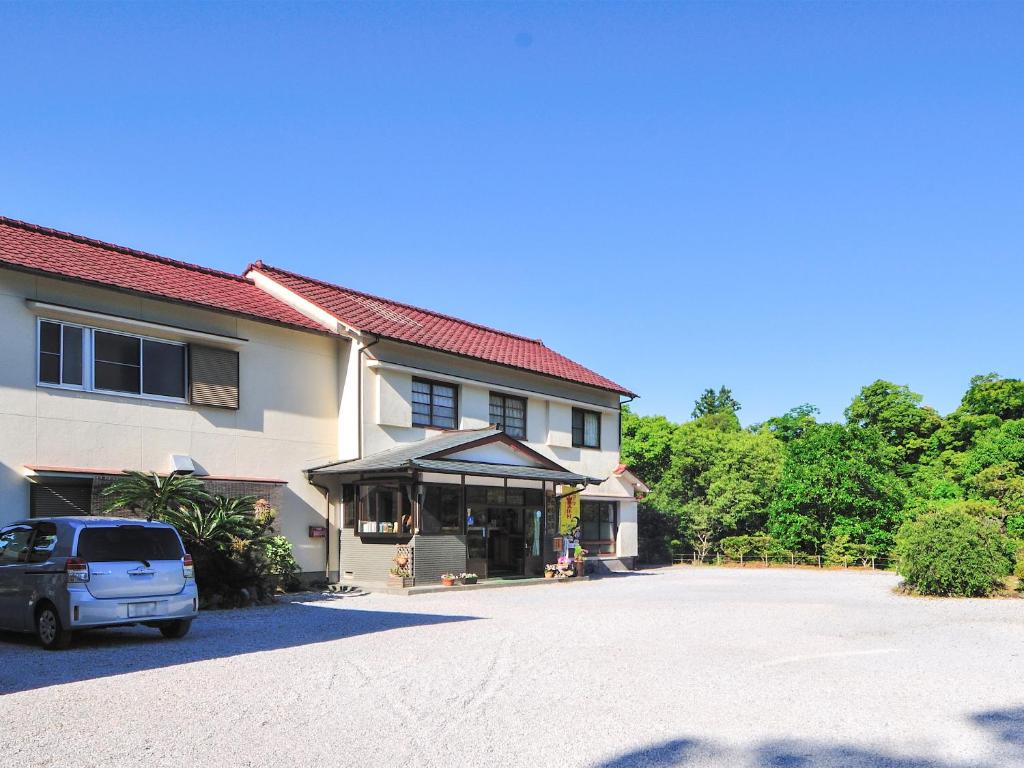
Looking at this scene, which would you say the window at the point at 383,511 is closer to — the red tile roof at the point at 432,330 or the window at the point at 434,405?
the window at the point at 434,405

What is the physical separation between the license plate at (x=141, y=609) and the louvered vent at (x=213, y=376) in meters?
8.17

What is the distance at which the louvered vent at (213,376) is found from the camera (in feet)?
62.5

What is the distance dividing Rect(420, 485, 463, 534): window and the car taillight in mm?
10620

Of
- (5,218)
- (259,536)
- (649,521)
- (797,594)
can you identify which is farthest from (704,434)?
(5,218)

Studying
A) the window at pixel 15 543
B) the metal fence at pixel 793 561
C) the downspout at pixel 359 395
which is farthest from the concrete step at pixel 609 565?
the window at pixel 15 543

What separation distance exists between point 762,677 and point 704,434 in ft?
116

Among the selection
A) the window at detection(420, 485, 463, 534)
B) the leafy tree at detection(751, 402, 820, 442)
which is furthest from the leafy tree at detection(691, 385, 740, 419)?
the window at detection(420, 485, 463, 534)

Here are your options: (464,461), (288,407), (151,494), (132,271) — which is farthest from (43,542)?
(464,461)

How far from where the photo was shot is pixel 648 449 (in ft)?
147

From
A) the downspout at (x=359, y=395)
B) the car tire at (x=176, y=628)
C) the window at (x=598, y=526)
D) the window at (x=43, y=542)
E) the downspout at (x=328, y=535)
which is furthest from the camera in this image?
the window at (x=598, y=526)

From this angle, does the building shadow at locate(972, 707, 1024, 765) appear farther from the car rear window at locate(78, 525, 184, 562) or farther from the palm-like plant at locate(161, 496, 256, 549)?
the palm-like plant at locate(161, 496, 256, 549)

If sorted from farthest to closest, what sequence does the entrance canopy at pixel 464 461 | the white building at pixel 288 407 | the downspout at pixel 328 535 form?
the downspout at pixel 328 535, the entrance canopy at pixel 464 461, the white building at pixel 288 407

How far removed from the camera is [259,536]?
17562 millimetres

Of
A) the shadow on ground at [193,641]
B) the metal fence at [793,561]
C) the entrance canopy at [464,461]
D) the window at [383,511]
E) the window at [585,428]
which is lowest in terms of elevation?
the metal fence at [793,561]
